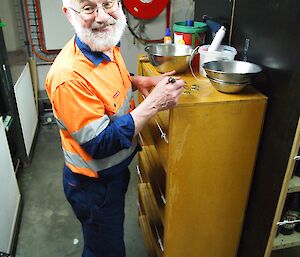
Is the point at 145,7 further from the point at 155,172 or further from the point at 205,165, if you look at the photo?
the point at 205,165

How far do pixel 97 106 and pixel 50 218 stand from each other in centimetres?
140

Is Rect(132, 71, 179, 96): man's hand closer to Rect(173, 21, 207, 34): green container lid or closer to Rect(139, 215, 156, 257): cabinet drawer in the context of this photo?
Rect(173, 21, 207, 34): green container lid

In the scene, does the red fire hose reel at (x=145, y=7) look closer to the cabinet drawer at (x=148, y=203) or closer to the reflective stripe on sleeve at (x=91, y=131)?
the cabinet drawer at (x=148, y=203)

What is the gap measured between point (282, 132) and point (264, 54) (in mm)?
312

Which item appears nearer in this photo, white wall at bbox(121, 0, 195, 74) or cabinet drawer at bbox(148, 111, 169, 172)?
cabinet drawer at bbox(148, 111, 169, 172)

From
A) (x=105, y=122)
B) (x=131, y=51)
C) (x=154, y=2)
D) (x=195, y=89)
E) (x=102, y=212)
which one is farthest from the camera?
(x=131, y=51)

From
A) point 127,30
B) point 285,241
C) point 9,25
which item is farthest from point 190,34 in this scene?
point 127,30

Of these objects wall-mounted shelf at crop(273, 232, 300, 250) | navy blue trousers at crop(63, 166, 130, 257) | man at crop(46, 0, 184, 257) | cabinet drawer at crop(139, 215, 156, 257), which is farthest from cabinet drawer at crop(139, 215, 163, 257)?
wall-mounted shelf at crop(273, 232, 300, 250)

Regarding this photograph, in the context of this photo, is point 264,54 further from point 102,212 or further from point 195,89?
point 102,212

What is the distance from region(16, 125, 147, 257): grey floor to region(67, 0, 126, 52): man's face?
135 cm

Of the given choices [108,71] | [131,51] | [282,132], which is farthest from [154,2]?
[282,132]

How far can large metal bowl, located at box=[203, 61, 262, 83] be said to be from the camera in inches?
45.4

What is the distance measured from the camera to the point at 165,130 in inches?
51.2

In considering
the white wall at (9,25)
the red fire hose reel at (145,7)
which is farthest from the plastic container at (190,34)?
the red fire hose reel at (145,7)
